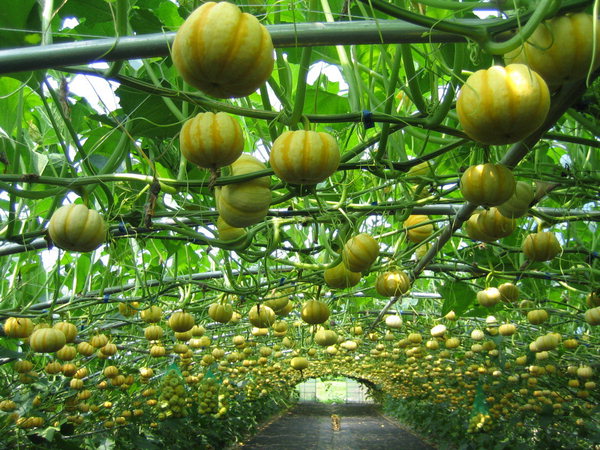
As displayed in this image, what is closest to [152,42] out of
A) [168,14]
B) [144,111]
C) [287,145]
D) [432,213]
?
[287,145]

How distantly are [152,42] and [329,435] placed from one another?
2544cm

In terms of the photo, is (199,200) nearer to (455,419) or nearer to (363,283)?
(363,283)

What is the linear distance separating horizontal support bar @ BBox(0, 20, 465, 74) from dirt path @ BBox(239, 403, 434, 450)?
61.7 feet

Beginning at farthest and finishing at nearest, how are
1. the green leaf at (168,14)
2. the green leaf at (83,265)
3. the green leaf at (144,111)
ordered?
the green leaf at (83,265) → the green leaf at (168,14) → the green leaf at (144,111)

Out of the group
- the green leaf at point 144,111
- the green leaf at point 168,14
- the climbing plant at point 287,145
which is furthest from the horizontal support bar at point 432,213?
the green leaf at point 168,14

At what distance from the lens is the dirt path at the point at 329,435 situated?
20172mm

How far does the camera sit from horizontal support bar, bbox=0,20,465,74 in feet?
3.99

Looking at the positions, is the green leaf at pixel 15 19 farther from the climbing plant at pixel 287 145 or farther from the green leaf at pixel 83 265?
the green leaf at pixel 83 265

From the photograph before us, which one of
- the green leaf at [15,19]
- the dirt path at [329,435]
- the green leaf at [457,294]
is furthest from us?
the dirt path at [329,435]

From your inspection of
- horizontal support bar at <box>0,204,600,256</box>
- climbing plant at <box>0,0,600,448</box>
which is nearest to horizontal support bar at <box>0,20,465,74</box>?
climbing plant at <box>0,0,600,448</box>

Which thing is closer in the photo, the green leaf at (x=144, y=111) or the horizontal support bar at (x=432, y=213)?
the green leaf at (x=144, y=111)

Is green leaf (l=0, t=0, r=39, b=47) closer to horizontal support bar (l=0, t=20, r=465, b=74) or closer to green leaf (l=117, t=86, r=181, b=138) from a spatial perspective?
green leaf (l=117, t=86, r=181, b=138)

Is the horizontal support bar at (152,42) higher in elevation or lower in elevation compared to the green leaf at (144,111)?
lower

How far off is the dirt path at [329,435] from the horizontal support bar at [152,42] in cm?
1881
